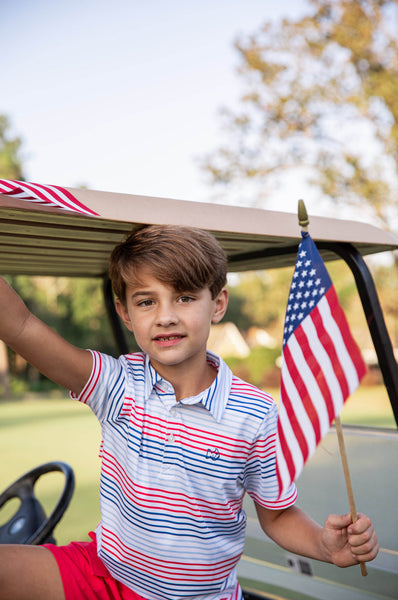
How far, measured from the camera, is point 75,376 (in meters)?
1.71

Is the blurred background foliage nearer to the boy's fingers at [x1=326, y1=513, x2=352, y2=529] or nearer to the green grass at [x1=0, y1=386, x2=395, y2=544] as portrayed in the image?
the green grass at [x1=0, y1=386, x2=395, y2=544]

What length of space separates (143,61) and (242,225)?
31.4 metres

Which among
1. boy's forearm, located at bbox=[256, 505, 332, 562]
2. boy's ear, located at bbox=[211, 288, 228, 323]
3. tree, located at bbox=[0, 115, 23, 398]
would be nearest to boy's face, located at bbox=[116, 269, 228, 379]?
boy's ear, located at bbox=[211, 288, 228, 323]

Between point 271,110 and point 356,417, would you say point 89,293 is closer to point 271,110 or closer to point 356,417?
point 271,110

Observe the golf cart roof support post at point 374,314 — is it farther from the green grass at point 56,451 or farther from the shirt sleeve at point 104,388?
the green grass at point 56,451

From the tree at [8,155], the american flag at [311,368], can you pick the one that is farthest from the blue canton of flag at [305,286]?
the tree at [8,155]

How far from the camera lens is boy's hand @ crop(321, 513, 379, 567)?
A: 5.12ft

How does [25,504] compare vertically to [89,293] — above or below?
below

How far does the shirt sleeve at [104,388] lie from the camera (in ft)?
5.69

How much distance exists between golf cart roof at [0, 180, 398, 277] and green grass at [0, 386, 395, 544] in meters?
3.42

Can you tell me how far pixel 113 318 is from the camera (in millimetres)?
3271

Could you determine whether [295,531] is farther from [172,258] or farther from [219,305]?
[172,258]

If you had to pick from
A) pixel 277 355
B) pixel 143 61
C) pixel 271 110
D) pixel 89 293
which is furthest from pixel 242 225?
pixel 143 61

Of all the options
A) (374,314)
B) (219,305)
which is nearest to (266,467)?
(219,305)
